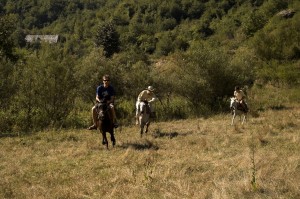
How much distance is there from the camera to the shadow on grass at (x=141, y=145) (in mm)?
11828

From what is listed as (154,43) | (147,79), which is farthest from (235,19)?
(147,79)

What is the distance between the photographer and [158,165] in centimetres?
953

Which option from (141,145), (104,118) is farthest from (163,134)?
(104,118)

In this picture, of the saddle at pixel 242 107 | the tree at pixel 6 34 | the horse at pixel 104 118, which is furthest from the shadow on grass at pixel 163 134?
the tree at pixel 6 34

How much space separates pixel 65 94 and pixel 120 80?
4.54 metres

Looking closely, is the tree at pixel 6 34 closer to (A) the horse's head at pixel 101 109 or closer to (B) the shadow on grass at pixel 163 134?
(B) the shadow on grass at pixel 163 134

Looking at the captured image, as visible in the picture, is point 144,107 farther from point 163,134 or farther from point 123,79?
point 123,79

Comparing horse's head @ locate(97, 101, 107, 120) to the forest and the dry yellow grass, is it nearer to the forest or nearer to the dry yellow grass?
the dry yellow grass

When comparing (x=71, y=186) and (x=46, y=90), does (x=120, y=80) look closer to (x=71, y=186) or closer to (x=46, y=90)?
(x=46, y=90)

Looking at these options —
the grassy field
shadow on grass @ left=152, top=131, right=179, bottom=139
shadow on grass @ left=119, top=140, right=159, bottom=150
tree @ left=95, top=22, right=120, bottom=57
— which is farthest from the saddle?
tree @ left=95, top=22, right=120, bottom=57

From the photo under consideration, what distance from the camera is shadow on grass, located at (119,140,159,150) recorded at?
11.8 meters

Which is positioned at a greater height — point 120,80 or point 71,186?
point 120,80

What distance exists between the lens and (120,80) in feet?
79.0

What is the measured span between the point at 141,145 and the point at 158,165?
2.71 metres
